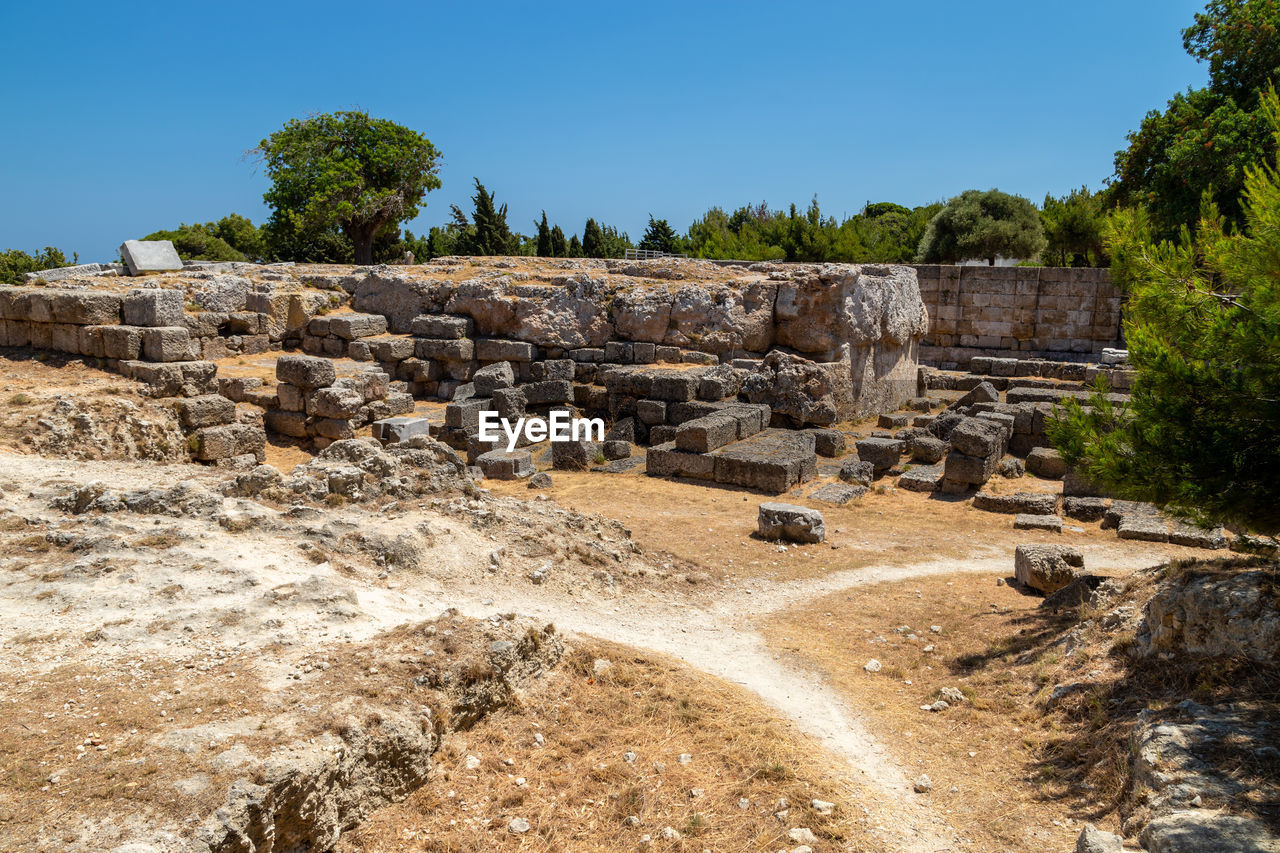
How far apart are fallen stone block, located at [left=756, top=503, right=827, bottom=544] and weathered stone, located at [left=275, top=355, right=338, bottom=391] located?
798 cm

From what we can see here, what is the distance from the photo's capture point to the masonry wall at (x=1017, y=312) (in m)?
24.5

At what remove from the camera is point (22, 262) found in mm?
29000

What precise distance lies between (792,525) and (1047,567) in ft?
9.12

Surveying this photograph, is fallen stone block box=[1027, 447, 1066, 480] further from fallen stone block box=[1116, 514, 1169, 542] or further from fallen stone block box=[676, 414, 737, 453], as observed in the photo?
fallen stone block box=[676, 414, 737, 453]

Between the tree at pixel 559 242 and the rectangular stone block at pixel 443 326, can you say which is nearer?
the rectangular stone block at pixel 443 326

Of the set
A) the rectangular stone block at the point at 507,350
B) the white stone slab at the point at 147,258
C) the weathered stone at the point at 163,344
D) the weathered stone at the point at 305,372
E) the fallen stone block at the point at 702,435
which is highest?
the white stone slab at the point at 147,258

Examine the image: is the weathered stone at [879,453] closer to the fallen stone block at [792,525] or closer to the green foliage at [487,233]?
the fallen stone block at [792,525]

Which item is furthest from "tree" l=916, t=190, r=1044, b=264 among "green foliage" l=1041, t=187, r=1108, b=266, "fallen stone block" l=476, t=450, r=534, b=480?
"fallen stone block" l=476, t=450, r=534, b=480

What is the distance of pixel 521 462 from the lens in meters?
13.2

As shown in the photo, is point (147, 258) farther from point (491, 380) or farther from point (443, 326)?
point (491, 380)

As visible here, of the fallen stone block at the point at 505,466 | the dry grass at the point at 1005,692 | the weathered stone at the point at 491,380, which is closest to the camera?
the dry grass at the point at 1005,692

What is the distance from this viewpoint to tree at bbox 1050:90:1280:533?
4957 mm

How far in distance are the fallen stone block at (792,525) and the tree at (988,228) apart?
99.1 ft

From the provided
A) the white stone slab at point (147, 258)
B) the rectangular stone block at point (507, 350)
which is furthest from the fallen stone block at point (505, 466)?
the white stone slab at point (147, 258)
